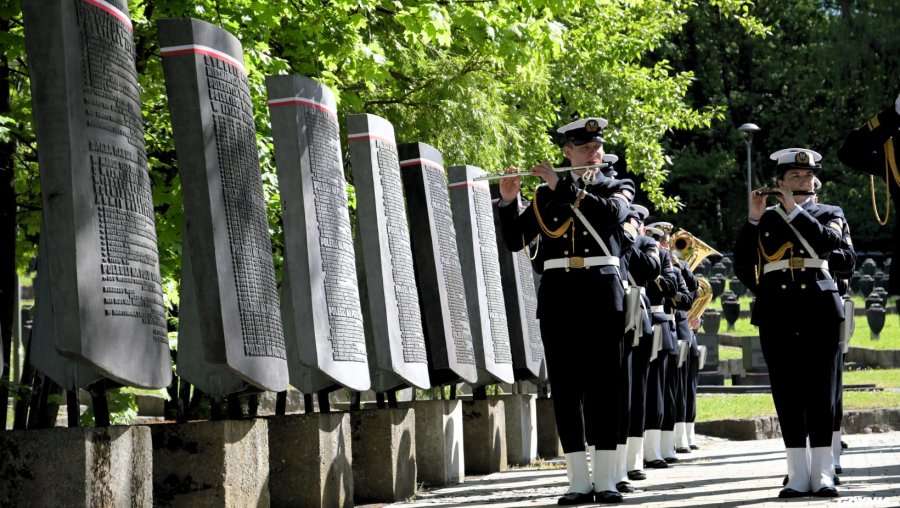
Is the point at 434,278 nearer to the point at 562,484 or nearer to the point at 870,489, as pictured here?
the point at 562,484

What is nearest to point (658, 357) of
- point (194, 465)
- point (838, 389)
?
point (838, 389)

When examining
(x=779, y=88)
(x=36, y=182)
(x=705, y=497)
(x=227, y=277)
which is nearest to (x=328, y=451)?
(x=227, y=277)

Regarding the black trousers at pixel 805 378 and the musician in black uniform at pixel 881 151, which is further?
the black trousers at pixel 805 378

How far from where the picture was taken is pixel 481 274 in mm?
13922

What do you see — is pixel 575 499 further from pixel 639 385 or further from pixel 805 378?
pixel 639 385

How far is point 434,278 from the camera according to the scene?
12359mm

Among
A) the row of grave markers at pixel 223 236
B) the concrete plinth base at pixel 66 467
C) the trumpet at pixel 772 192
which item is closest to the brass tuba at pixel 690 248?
the row of grave markers at pixel 223 236

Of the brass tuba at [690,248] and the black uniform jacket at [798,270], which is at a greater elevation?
the brass tuba at [690,248]

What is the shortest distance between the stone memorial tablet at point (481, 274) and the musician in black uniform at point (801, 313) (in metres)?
3.41

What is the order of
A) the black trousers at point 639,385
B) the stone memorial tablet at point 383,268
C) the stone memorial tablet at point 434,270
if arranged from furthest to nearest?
1. the black trousers at point 639,385
2. the stone memorial tablet at point 434,270
3. the stone memorial tablet at point 383,268

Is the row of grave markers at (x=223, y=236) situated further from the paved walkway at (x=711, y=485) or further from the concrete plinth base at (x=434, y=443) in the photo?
the paved walkway at (x=711, y=485)

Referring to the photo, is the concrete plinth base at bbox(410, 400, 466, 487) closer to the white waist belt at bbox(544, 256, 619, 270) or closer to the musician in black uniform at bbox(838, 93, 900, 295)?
the white waist belt at bbox(544, 256, 619, 270)

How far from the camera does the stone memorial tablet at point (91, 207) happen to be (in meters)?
6.75

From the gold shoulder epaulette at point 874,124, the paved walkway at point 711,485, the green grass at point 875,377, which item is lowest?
the paved walkway at point 711,485
